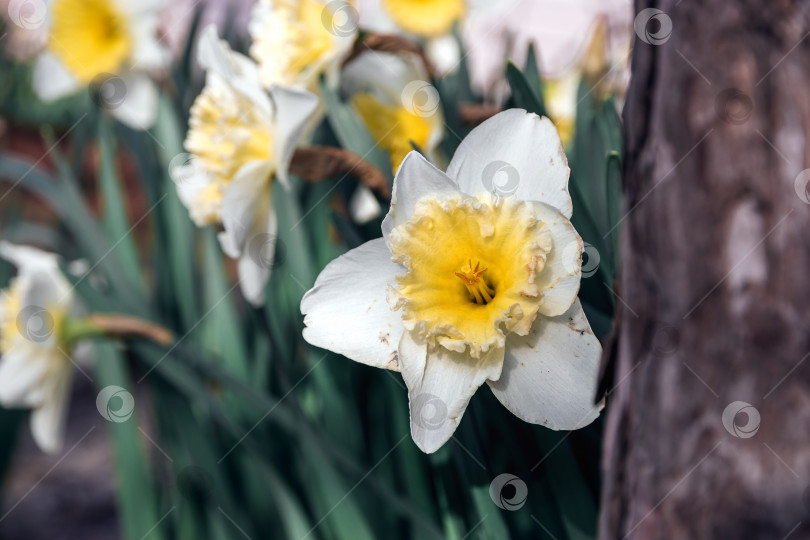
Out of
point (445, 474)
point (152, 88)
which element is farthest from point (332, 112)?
point (152, 88)

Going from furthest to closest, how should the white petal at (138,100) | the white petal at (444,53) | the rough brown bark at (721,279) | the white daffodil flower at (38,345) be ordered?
the white petal at (444,53) → the white petal at (138,100) → the white daffodil flower at (38,345) → the rough brown bark at (721,279)

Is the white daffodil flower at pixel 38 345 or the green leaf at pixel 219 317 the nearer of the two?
the white daffodil flower at pixel 38 345

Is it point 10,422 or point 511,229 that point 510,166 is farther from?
point 10,422

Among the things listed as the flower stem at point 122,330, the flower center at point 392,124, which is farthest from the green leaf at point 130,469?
the flower center at point 392,124

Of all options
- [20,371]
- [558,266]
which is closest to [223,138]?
[558,266]

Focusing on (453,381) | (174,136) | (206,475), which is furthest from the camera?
(174,136)

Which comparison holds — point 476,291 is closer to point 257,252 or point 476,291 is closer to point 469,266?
point 469,266

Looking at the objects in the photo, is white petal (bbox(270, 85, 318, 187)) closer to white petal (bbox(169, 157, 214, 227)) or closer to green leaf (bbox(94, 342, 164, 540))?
white petal (bbox(169, 157, 214, 227))

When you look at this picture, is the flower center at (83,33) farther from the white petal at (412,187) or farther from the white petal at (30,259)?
the white petal at (412,187)
